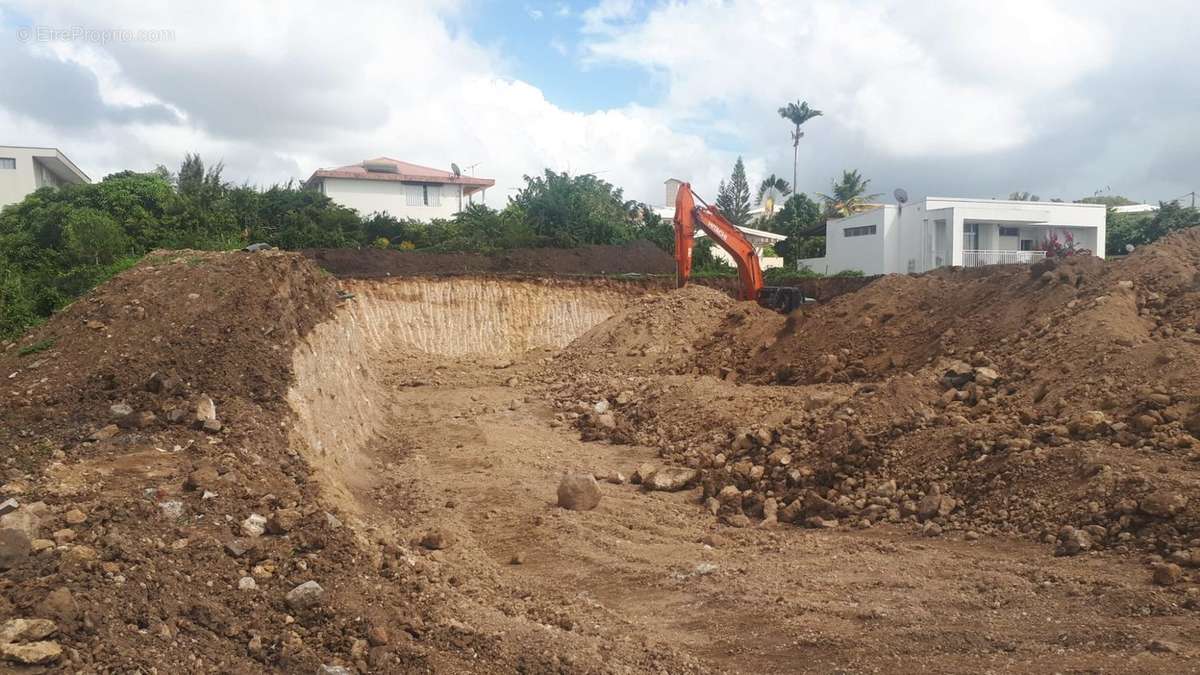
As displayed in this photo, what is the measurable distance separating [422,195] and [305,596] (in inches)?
1560

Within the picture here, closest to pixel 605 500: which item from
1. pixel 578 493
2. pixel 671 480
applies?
pixel 578 493

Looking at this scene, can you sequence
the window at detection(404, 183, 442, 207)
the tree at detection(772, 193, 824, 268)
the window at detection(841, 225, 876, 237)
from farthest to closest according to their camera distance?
the window at detection(404, 183, 442, 207) < the tree at detection(772, 193, 824, 268) < the window at detection(841, 225, 876, 237)

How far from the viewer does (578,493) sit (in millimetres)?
8227

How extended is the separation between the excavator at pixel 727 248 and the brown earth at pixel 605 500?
6228 mm

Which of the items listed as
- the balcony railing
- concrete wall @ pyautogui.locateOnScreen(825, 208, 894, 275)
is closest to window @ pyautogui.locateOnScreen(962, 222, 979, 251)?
the balcony railing

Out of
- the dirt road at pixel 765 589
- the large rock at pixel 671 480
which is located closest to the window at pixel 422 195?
the dirt road at pixel 765 589

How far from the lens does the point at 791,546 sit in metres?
7.07

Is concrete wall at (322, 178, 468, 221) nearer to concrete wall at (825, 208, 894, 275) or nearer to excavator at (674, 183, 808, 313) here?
concrete wall at (825, 208, 894, 275)

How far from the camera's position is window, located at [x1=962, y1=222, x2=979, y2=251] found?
3401 centimetres

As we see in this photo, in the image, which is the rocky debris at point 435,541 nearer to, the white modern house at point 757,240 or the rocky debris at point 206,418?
the rocky debris at point 206,418

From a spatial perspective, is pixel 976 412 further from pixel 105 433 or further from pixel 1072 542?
pixel 105 433

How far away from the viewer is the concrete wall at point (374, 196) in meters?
41.0

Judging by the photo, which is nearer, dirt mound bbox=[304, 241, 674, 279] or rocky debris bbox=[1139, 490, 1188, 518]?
rocky debris bbox=[1139, 490, 1188, 518]

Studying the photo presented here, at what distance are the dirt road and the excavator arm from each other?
Result: 11211 millimetres
